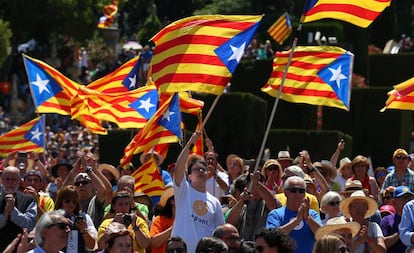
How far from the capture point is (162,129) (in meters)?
18.6

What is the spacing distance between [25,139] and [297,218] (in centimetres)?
870

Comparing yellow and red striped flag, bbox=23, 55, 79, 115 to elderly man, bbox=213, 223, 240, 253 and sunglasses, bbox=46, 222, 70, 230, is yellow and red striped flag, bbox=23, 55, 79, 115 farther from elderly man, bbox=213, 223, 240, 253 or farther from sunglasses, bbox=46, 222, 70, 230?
sunglasses, bbox=46, 222, 70, 230

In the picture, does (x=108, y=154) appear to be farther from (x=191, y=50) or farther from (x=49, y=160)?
(x=191, y=50)

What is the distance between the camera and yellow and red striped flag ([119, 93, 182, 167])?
18.5 meters

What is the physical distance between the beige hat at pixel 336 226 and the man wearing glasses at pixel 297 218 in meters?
0.19

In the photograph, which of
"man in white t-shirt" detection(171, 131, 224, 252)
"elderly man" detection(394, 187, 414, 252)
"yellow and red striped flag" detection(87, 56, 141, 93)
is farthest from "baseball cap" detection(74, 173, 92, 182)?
"yellow and red striped flag" detection(87, 56, 141, 93)

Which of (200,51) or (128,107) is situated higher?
(200,51)

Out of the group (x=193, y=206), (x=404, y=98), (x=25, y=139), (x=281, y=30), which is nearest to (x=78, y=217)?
(x=193, y=206)

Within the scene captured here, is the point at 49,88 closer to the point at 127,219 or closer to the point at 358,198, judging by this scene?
the point at 127,219

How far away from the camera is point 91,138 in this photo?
125ft

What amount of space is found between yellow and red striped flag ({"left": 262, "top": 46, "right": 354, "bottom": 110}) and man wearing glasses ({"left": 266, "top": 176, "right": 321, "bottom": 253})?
464 centimetres

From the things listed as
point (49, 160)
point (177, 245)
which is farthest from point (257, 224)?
point (49, 160)

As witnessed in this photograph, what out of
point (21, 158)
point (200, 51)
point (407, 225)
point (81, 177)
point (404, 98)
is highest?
point (200, 51)

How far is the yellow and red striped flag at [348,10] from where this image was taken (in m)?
16.8
